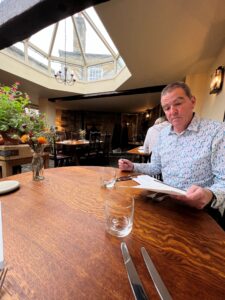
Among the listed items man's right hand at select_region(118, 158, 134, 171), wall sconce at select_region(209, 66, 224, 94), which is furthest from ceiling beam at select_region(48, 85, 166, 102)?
man's right hand at select_region(118, 158, 134, 171)

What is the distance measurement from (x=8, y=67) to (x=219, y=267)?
553cm

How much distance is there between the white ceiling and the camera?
1864mm

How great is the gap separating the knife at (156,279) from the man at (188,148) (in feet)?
1.87

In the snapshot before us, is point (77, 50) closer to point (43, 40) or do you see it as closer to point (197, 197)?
point (43, 40)

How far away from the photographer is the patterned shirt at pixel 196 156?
96 cm

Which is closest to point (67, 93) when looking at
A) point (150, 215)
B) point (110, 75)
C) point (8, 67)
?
point (110, 75)

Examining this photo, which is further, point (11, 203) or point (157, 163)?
point (157, 163)

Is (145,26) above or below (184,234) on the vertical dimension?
above

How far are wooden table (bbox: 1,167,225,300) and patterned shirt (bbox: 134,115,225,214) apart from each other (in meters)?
0.33

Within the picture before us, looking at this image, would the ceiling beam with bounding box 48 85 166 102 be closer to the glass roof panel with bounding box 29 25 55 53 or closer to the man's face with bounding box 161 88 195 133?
the glass roof panel with bounding box 29 25 55 53

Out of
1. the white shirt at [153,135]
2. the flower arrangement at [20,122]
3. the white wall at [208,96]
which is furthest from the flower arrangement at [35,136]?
the white wall at [208,96]

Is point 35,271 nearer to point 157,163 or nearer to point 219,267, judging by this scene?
point 219,267

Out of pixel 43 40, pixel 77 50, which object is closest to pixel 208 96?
pixel 77 50

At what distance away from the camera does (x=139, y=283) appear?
375mm
